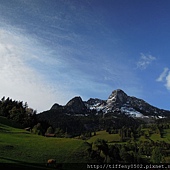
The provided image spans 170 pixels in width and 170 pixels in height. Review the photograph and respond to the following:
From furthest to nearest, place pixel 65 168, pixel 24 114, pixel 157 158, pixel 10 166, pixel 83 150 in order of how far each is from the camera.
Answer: pixel 24 114
pixel 157 158
pixel 83 150
pixel 65 168
pixel 10 166

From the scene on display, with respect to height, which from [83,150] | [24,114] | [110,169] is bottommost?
[110,169]

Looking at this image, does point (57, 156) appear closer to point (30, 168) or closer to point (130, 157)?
point (30, 168)

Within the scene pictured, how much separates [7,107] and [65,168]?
130402 mm

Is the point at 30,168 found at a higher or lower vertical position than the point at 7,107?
lower

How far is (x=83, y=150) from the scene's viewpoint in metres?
76.6

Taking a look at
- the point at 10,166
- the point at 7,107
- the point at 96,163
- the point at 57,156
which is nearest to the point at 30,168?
the point at 10,166

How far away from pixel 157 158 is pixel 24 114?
96.1 meters

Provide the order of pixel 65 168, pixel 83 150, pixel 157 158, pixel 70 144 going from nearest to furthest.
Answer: pixel 65 168 < pixel 83 150 < pixel 70 144 < pixel 157 158

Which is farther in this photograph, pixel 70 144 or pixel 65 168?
pixel 70 144

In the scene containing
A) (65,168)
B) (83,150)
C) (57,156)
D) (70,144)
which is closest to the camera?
(65,168)

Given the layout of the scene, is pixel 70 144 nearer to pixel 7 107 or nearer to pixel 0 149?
pixel 0 149

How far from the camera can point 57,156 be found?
65.8m

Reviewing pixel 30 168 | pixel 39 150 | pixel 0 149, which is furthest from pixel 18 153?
pixel 30 168

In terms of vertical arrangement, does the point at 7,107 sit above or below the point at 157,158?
above
